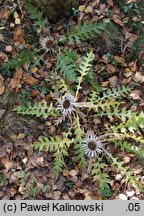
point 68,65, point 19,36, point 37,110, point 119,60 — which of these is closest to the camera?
point 37,110

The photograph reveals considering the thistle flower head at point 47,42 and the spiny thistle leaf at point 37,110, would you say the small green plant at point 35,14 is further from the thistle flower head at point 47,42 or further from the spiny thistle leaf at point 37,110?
the spiny thistle leaf at point 37,110

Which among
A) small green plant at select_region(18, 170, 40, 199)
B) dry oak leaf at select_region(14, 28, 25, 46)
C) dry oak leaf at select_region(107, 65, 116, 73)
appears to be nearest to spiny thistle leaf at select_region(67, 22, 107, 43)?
dry oak leaf at select_region(107, 65, 116, 73)

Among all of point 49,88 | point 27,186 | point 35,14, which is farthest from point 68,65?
point 27,186

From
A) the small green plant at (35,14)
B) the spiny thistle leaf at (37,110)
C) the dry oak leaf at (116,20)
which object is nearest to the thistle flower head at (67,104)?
the spiny thistle leaf at (37,110)

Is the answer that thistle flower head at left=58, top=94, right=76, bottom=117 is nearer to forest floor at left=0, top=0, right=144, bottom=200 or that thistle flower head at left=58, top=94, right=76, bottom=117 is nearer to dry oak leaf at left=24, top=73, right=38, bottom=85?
forest floor at left=0, top=0, right=144, bottom=200

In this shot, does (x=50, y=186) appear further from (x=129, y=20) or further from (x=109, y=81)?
(x=129, y=20)

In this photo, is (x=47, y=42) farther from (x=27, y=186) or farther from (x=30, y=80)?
(x=27, y=186)
